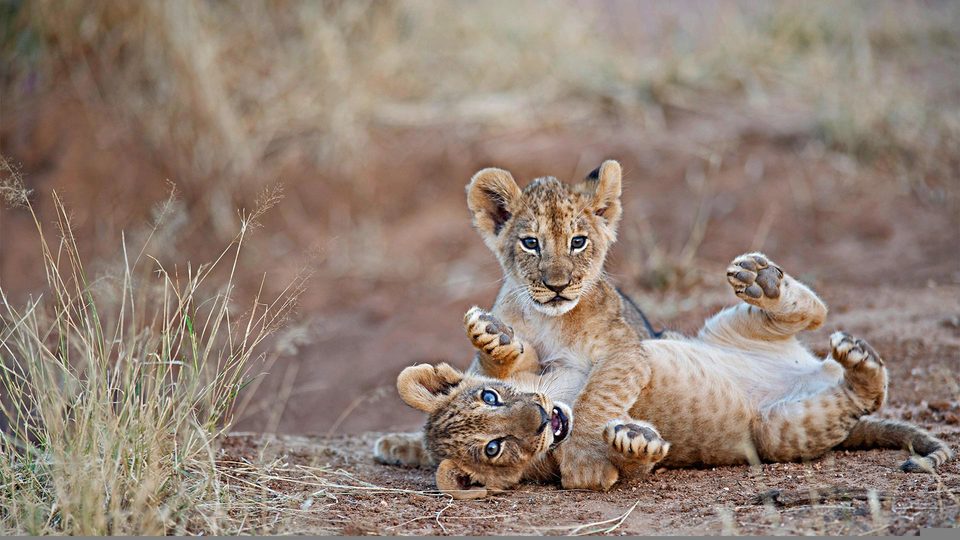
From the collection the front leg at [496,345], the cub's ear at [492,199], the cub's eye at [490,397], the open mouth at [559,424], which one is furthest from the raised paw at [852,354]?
the cub's ear at [492,199]

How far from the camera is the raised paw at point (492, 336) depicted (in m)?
4.81

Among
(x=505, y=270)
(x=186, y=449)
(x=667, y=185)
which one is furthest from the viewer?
(x=667, y=185)

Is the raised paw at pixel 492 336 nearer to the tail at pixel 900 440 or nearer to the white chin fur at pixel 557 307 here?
the white chin fur at pixel 557 307

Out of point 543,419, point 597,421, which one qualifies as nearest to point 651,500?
point 597,421

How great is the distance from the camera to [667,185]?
10742 millimetres

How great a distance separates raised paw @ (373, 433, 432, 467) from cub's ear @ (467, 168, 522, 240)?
3.77ft

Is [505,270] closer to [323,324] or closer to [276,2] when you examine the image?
[323,324]

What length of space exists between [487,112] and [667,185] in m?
2.32

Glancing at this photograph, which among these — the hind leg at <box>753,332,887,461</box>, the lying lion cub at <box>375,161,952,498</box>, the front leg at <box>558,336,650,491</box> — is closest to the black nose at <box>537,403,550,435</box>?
the lying lion cub at <box>375,161,952,498</box>

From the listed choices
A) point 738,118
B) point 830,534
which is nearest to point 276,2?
point 738,118

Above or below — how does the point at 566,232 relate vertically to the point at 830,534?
above

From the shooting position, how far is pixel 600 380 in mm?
4773

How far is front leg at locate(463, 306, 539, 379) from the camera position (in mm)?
4812

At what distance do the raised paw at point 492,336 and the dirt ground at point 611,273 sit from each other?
24.3 inches
